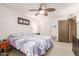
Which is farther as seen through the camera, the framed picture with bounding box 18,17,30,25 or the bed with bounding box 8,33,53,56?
the framed picture with bounding box 18,17,30,25

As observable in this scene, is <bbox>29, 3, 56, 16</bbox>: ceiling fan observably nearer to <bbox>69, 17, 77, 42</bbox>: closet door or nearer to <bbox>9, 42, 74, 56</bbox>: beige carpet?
<bbox>69, 17, 77, 42</bbox>: closet door

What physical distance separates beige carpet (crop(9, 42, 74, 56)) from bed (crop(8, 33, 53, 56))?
0.24ft

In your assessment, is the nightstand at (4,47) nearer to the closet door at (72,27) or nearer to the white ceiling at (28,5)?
the white ceiling at (28,5)

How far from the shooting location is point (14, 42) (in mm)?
1801

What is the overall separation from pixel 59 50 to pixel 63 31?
324 millimetres

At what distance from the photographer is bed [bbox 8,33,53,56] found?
5.61ft

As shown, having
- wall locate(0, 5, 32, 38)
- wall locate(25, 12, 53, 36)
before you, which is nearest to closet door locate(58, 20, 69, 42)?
wall locate(25, 12, 53, 36)

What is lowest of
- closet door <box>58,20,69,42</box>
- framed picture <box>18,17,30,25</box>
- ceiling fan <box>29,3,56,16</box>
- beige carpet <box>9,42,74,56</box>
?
beige carpet <box>9,42,74,56</box>

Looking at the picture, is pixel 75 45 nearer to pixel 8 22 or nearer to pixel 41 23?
pixel 41 23

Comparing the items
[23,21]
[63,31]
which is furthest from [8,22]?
[63,31]

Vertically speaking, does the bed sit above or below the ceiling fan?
below

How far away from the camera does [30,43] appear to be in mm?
1707

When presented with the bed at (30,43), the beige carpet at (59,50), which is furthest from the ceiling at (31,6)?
the beige carpet at (59,50)

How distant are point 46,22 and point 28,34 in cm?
36
